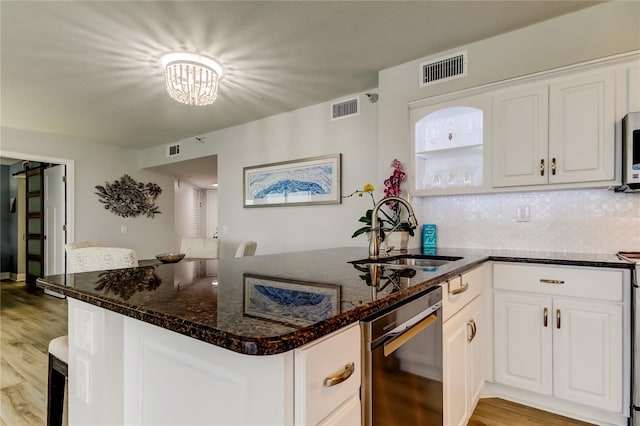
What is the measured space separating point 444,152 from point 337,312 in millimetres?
2213

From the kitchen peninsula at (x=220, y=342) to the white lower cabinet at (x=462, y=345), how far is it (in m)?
0.29

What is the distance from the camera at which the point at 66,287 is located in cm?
104

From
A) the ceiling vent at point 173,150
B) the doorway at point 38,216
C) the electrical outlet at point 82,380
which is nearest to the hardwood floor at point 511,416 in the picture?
the electrical outlet at point 82,380

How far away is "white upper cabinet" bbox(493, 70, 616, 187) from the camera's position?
1.98 m

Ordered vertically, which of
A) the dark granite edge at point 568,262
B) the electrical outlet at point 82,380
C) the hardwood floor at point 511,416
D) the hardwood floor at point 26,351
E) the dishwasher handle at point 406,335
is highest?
the dark granite edge at point 568,262

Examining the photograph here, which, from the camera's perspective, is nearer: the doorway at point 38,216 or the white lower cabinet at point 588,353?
the white lower cabinet at point 588,353

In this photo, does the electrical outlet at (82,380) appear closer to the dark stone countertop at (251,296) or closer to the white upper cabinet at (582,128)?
the dark stone countertop at (251,296)

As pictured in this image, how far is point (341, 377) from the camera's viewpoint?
747mm

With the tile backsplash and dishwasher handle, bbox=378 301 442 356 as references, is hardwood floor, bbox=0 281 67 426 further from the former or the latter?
the tile backsplash

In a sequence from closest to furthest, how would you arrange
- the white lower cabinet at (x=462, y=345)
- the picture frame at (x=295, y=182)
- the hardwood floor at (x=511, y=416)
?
1. the white lower cabinet at (x=462, y=345)
2. the hardwood floor at (x=511, y=416)
3. the picture frame at (x=295, y=182)

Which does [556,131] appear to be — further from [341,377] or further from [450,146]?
[341,377]

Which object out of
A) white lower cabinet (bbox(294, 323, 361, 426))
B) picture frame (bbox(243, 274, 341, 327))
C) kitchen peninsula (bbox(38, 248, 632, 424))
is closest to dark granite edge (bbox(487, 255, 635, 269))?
kitchen peninsula (bbox(38, 248, 632, 424))

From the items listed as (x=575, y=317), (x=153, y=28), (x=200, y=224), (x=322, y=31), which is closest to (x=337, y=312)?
(x=575, y=317)

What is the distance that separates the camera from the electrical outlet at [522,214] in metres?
2.43
